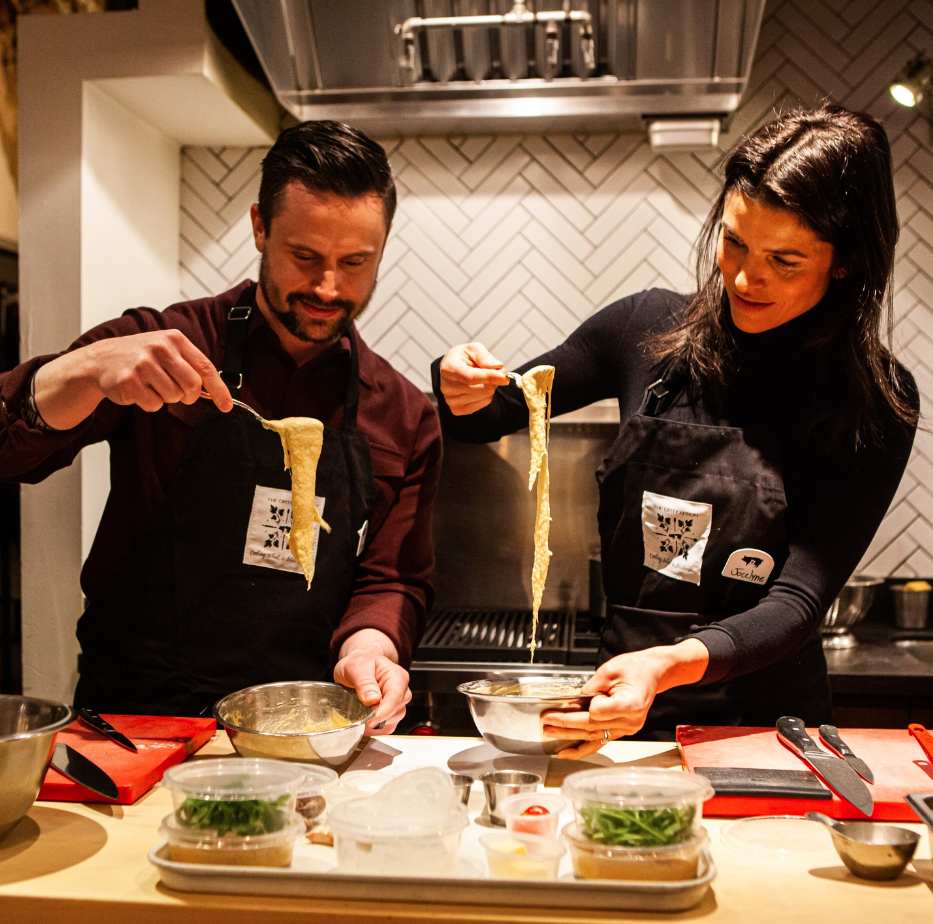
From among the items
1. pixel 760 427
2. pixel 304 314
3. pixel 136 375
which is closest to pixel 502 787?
pixel 136 375

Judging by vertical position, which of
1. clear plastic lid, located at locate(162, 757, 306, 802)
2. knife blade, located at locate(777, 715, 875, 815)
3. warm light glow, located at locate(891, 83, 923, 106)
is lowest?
knife blade, located at locate(777, 715, 875, 815)

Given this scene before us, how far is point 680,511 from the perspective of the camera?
6.48ft

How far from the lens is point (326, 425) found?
2.22m

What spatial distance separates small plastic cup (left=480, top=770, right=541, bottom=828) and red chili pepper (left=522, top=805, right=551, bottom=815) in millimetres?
80

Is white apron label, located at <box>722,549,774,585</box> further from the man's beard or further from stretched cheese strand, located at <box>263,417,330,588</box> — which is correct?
A: the man's beard

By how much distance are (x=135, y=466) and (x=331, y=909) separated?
1.27 meters

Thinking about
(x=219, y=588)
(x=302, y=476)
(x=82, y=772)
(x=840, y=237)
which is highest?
(x=840, y=237)

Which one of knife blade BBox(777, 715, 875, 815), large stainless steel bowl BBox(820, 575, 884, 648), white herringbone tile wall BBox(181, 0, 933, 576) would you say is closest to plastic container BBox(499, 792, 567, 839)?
knife blade BBox(777, 715, 875, 815)

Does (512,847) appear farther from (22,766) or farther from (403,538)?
(403,538)

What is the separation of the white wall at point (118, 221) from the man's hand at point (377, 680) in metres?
1.41

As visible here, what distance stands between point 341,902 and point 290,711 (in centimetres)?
59

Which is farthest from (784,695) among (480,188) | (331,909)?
(480,188)

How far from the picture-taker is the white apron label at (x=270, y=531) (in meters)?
2.12

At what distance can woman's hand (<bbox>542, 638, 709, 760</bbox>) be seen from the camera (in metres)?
1.46
